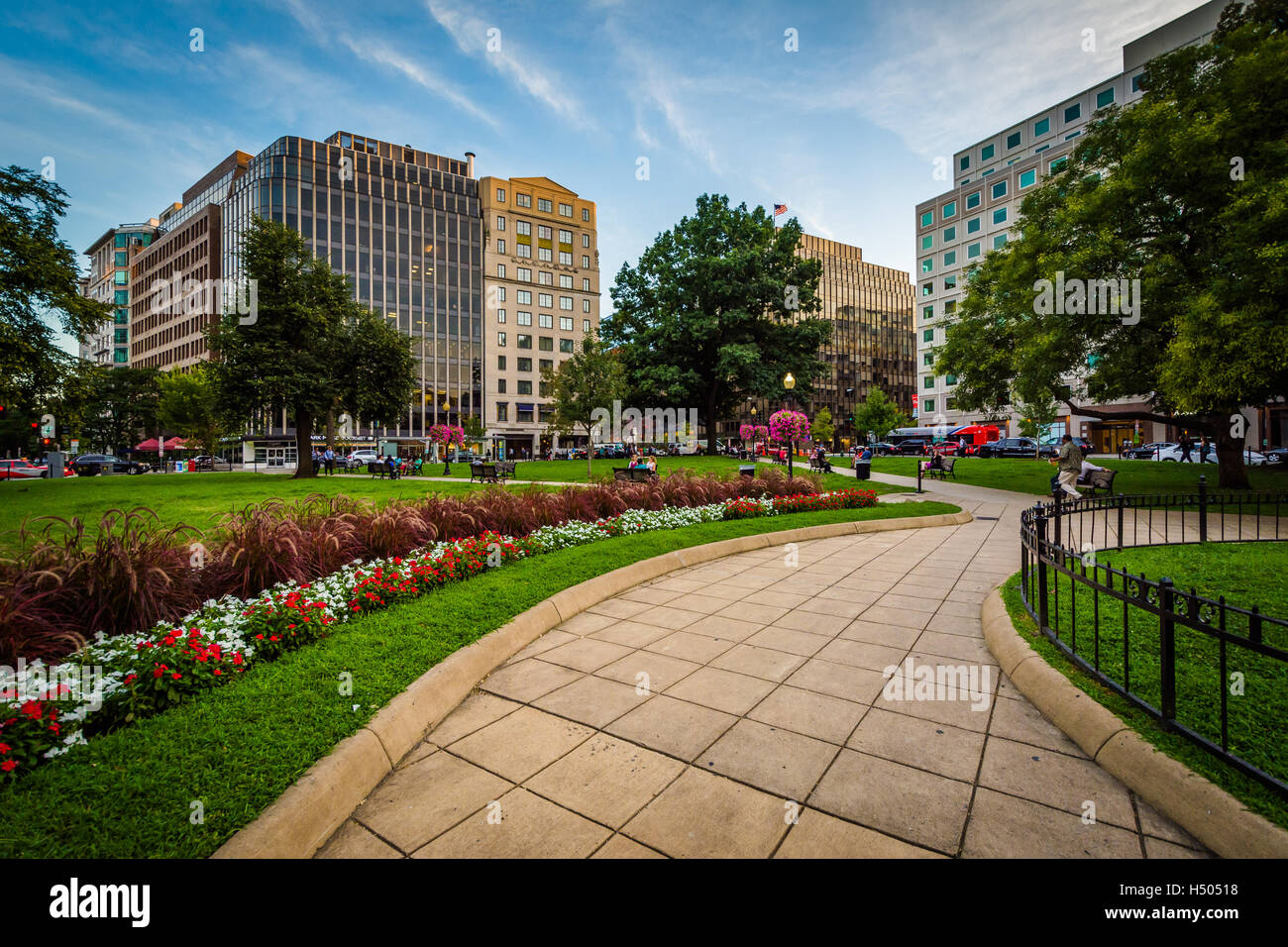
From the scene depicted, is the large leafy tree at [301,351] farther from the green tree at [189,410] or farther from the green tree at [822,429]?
the green tree at [822,429]

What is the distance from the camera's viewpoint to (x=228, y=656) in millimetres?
3906

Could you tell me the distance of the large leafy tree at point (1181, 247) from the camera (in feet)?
41.0

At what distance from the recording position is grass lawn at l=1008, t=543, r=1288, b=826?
2797 millimetres

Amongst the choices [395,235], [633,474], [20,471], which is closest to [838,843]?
[633,474]

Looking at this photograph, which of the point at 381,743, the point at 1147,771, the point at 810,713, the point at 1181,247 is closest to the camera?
the point at 1147,771

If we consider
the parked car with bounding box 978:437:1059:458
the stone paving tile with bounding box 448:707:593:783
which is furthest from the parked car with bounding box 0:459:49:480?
the parked car with bounding box 978:437:1059:458

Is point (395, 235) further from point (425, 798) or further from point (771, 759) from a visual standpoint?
point (771, 759)

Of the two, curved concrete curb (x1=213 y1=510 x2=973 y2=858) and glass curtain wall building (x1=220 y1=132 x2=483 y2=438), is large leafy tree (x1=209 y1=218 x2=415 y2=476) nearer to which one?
curved concrete curb (x1=213 y1=510 x2=973 y2=858)

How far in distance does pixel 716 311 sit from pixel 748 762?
34.9 m

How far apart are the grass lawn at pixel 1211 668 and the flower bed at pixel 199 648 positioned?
5.70m

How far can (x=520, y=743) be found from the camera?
11.5 ft

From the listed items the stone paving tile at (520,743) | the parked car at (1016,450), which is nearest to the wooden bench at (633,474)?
the stone paving tile at (520,743)
